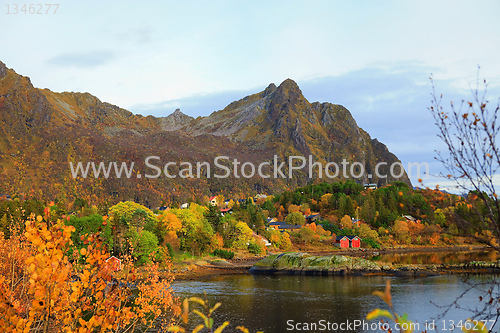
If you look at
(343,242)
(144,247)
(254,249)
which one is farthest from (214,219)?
(343,242)

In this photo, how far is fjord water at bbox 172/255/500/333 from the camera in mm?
43781

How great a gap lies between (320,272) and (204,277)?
2556cm

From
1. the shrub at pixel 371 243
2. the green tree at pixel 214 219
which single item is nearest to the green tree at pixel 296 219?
the shrub at pixel 371 243

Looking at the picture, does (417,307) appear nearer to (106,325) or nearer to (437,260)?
(106,325)

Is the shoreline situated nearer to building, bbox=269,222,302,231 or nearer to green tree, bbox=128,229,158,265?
green tree, bbox=128,229,158,265

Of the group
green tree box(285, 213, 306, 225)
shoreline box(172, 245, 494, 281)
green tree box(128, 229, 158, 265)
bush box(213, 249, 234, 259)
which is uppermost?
green tree box(285, 213, 306, 225)

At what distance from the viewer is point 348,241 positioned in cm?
13312

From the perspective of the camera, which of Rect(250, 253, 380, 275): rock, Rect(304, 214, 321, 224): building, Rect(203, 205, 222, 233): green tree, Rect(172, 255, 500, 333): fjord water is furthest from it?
Rect(304, 214, 321, 224): building

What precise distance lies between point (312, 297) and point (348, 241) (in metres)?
79.7

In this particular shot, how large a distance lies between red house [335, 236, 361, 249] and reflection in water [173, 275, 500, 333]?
55.2 meters

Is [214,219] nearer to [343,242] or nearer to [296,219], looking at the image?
[343,242]

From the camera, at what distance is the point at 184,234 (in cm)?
9969

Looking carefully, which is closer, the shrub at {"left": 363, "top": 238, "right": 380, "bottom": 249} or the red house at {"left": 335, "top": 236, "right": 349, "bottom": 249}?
the red house at {"left": 335, "top": 236, "right": 349, "bottom": 249}

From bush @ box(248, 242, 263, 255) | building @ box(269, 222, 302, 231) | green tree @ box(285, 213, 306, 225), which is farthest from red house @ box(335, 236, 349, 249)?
bush @ box(248, 242, 263, 255)
